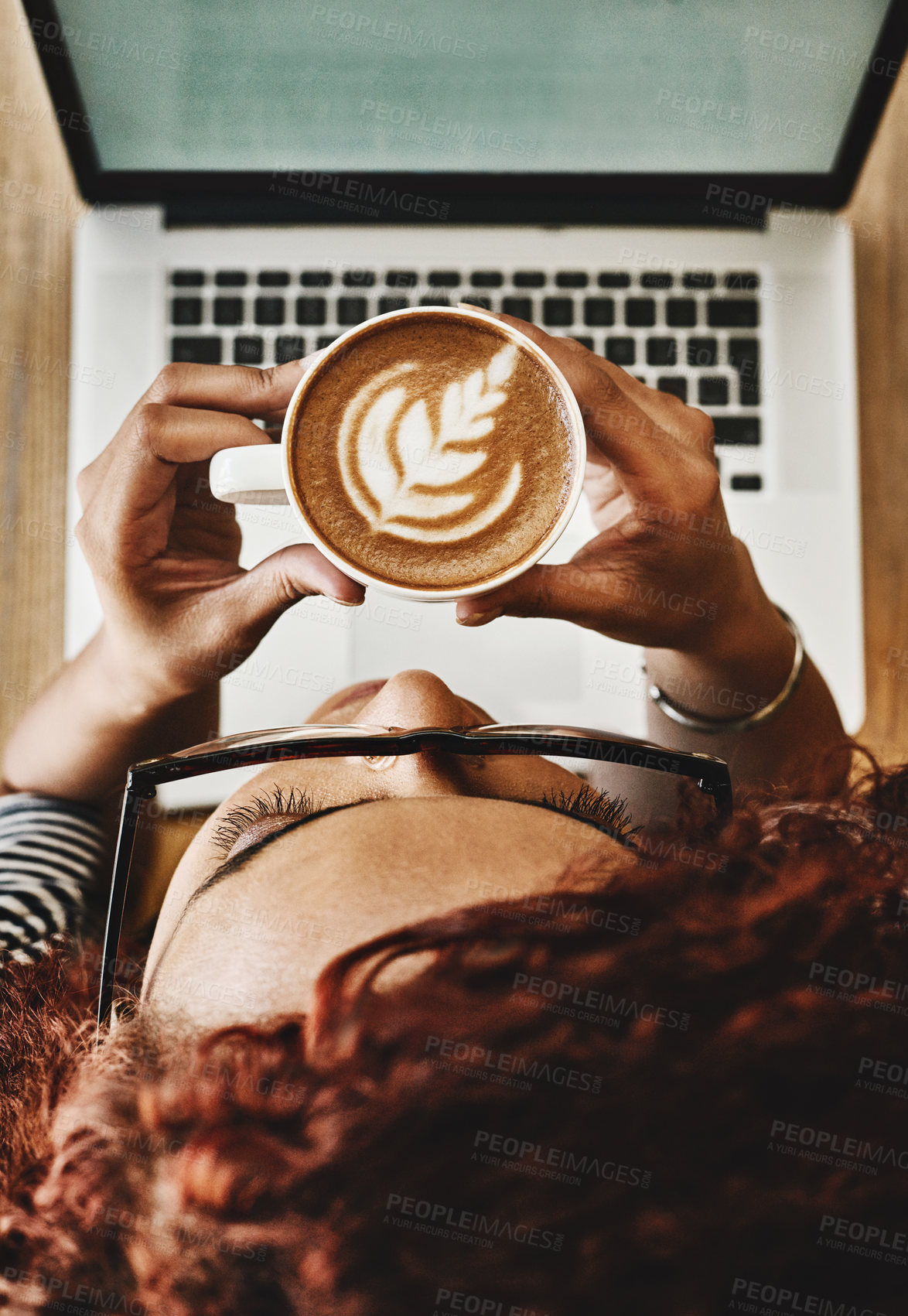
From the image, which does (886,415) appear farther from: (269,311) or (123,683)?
(123,683)

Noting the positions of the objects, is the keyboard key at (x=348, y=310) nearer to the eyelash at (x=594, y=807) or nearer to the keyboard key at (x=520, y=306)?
the keyboard key at (x=520, y=306)

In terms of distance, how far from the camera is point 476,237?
37.8 inches

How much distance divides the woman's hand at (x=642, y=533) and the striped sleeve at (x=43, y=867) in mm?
530

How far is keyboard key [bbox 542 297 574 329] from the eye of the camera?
0.96 m

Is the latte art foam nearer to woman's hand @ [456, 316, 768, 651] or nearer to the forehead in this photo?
woman's hand @ [456, 316, 768, 651]

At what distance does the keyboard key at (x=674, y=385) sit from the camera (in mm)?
951

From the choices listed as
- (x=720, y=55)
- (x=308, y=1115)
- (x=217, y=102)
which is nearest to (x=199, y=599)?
(x=308, y=1115)

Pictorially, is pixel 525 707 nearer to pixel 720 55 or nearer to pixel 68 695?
pixel 68 695

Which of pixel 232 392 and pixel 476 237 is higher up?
pixel 476 237

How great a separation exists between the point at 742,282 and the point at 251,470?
68cm

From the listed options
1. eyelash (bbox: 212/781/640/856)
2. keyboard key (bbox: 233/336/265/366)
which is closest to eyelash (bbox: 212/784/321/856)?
eyelash (bbox: 212/781/640/856)

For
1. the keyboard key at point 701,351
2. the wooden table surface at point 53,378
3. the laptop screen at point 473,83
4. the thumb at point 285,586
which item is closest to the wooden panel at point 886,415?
the wooden table surface at point 53,378

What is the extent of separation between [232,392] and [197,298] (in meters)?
0.34

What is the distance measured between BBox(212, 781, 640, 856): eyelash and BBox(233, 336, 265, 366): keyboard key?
1.80ft
